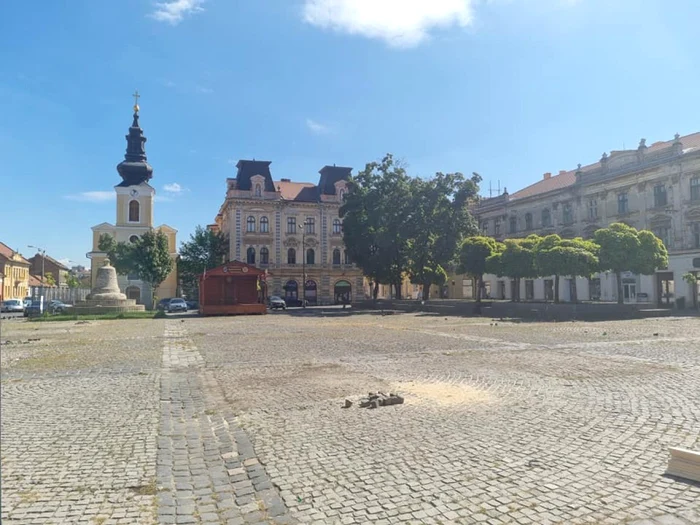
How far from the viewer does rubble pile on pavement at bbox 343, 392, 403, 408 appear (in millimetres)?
7332

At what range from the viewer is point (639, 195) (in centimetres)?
4478

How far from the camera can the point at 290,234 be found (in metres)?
63.3

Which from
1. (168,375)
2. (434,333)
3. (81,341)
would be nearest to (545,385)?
(168,375)

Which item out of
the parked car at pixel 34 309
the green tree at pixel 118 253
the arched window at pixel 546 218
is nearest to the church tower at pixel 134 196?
the green tree at pixel 118 253

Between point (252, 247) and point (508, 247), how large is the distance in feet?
111

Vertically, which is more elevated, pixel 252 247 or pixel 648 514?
pixel 252 247

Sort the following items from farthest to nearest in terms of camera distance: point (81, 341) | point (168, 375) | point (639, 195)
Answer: point (639, 195), point (81, 341), point (168, 375)

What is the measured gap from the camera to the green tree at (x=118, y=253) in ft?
164

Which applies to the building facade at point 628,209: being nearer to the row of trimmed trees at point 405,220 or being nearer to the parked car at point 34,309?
the row of trimmed trees at point 405,220

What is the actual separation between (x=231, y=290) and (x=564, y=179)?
127ft

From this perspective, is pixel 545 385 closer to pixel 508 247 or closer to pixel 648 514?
pixel 648 514

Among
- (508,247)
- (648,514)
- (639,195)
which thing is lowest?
(648,514)

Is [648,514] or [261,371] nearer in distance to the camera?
[648,514]

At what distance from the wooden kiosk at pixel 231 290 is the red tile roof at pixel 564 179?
33.0 metres
